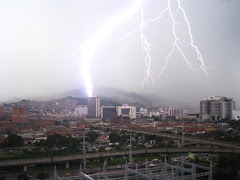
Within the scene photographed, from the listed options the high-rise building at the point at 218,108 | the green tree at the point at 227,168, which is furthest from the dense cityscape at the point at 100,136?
the green tree at the point at 227,168

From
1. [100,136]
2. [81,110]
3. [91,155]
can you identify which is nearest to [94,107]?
[81,110]

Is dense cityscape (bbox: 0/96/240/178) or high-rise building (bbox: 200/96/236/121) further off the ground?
high-rise building (bbox: 200/96/236/121)

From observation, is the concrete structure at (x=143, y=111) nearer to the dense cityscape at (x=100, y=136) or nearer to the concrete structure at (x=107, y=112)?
the dense cityscape at (x=100, y=136)

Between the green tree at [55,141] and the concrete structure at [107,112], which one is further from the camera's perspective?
the concrete structure at [107,112]

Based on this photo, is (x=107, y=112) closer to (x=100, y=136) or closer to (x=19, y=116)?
(x=19, y=116)

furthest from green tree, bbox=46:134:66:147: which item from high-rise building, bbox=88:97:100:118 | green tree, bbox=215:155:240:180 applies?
high-rise building, bbox=88:97:100:118

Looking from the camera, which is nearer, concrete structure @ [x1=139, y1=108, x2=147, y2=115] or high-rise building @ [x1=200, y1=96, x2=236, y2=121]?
high-rise building @ [x1=200, y1=96, x2=236, y2=121]

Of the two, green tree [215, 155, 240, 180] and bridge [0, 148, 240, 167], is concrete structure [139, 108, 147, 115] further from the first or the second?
green tree [215, 155, 240, 180]

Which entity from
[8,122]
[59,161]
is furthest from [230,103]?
[59,161]
